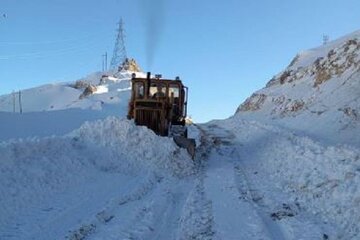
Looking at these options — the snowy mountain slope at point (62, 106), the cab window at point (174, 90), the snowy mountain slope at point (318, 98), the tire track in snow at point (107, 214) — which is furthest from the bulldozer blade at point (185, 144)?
the snowy mountain slope at point (318, 98)

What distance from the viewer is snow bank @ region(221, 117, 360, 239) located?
10461 millimetres

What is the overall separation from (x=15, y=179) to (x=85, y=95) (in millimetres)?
80167

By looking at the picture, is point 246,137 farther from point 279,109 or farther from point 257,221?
point 279,109

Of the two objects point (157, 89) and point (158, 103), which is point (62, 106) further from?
point (158, 103)

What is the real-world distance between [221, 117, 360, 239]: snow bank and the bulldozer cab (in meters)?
3.46

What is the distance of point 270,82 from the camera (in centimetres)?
7638

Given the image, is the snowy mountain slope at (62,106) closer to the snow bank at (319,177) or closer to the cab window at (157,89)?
the cab window at (157,89)

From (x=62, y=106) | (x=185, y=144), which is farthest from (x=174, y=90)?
(x=62, y=106)

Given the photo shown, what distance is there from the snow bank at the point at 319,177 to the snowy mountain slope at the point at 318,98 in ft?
38.5

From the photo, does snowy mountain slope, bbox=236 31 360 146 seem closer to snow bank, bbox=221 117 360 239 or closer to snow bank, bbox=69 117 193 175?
snow bank, bbox=221 117 360 239

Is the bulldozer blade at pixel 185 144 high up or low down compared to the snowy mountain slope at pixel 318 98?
down

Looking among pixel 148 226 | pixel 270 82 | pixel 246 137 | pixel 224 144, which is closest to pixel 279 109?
pixel 270 82

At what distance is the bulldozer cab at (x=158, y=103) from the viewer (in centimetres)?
2122

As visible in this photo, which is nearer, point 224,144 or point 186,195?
point 186,195
